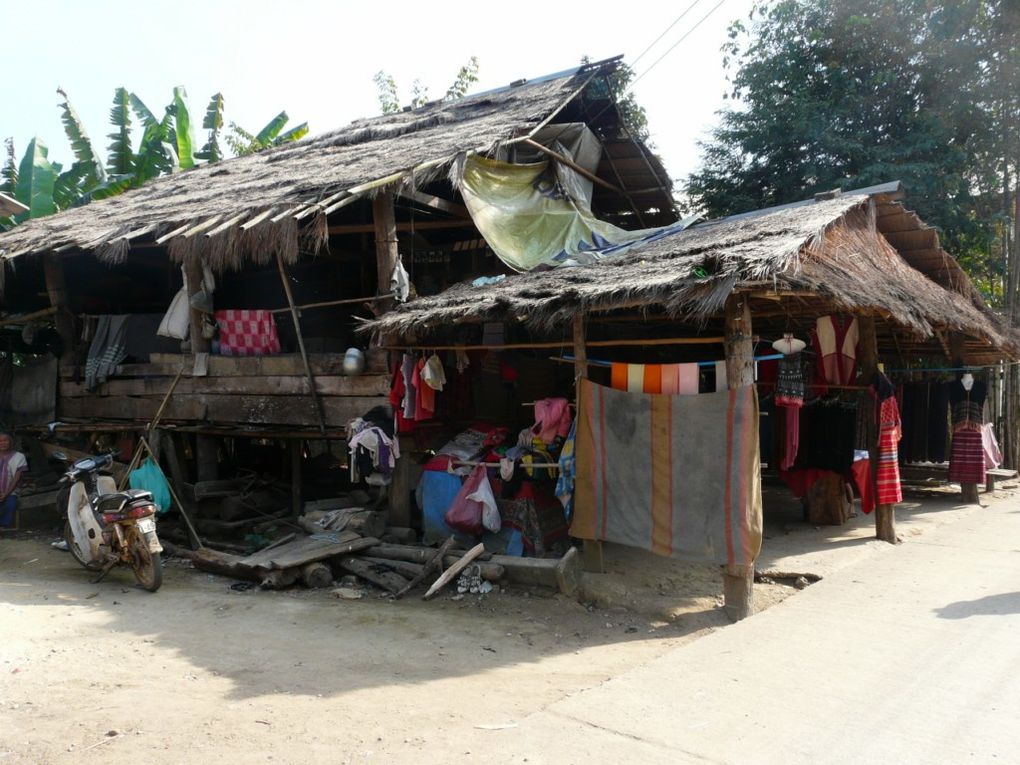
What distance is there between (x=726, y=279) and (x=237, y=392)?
6.56 m

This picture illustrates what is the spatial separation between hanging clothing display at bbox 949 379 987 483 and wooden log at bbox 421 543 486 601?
7.66 m

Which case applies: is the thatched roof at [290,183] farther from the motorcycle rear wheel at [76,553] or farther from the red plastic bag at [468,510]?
the motorcycle rear wheel at [76,553]

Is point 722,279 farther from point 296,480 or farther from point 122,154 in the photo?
point 122,154

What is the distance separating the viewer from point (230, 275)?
12.3 m

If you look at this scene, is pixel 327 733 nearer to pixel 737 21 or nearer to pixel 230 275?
pixel 230 275

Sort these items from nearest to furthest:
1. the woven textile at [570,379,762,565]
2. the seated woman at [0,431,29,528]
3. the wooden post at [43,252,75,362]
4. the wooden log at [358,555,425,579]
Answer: the woven textile at [570,379,762,565] → the wooden log at [358,555,425,579] → the seated woman at [0,431,29,528] → the wooden post at [43,252,75,362]

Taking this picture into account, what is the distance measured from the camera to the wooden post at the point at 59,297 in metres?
11.5

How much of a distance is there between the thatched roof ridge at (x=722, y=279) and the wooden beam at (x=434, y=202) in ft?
3.91

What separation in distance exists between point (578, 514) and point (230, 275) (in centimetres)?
775

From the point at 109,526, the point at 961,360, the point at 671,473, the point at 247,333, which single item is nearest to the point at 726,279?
the point at 671,473

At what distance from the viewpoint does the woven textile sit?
6.02m

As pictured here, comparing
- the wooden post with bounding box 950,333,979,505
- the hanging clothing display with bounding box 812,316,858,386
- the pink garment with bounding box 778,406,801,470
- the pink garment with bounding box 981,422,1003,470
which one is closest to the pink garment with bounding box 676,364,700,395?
the pink garment with bounding box 778,406,801,470

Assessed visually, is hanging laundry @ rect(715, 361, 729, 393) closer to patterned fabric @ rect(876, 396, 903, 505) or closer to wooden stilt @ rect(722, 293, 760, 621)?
wooden stilt @ rect(722, 293, 760, 621)

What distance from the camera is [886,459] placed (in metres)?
8.43
